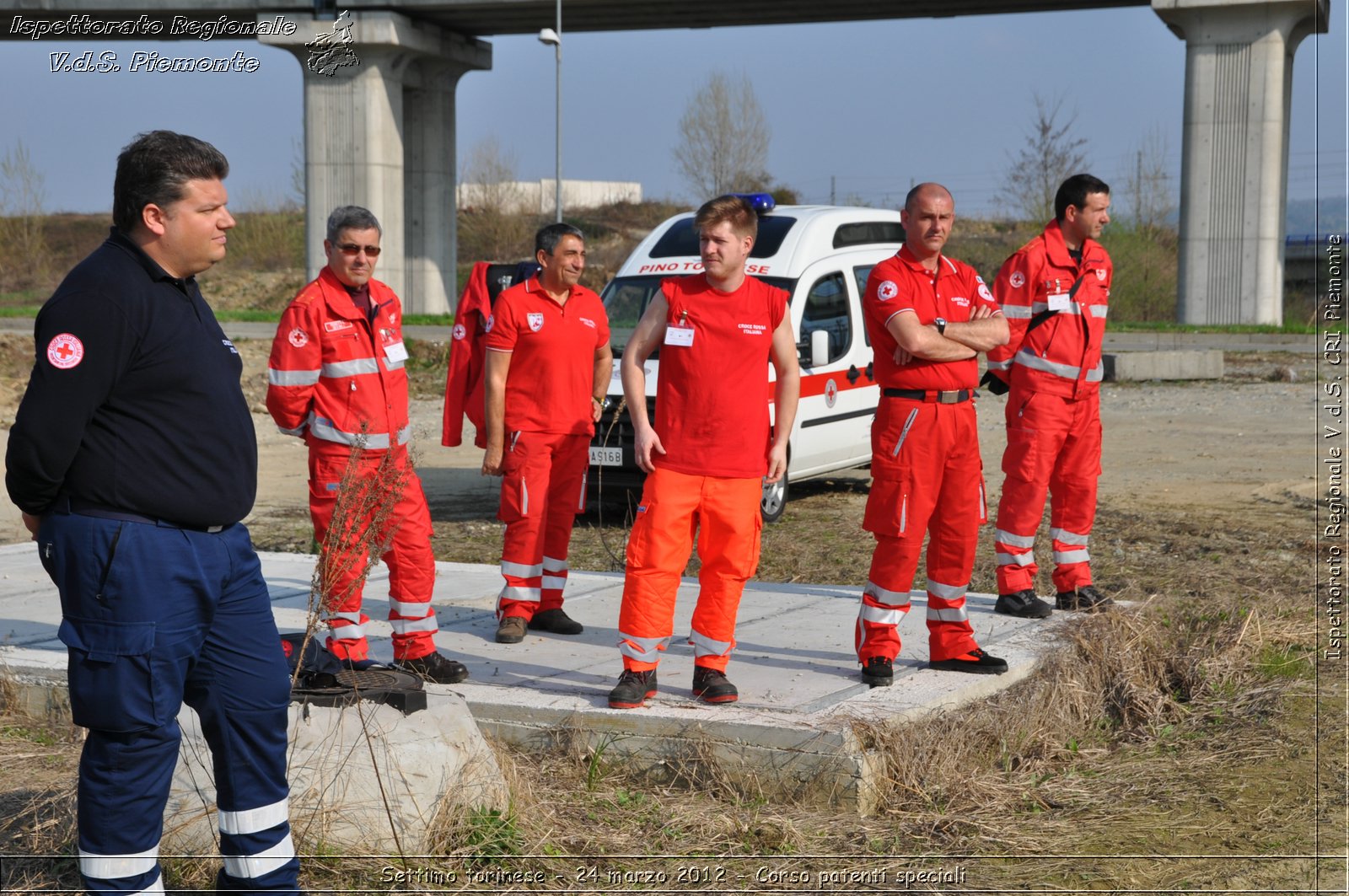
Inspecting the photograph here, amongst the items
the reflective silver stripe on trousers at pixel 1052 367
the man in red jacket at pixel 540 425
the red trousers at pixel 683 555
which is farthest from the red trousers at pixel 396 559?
the reflective silver stripe on trousers at pixel 1052 367

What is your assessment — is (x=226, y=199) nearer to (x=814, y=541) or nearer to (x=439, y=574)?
(x=439, y=574)

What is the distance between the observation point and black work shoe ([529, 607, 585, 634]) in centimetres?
683

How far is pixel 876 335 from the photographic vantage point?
5938 millimetres

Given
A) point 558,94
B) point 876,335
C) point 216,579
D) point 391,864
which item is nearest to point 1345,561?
point 876,335

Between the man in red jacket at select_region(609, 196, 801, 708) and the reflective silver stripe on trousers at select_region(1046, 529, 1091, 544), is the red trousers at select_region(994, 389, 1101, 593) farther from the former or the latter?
the man in red jacket at select_region(609, 196, 801, 708)

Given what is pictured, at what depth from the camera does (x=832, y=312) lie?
1153cm

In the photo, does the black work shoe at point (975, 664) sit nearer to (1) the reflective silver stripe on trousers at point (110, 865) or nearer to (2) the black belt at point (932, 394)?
(2) the black belt at point (932, 394)

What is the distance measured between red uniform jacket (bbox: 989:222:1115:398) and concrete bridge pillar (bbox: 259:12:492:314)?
26.9 metres

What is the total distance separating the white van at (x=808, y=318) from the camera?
10.9 m

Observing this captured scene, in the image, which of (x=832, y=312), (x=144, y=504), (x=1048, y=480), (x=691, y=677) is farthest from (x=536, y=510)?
(x=832, y=312)

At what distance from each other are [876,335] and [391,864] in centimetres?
306

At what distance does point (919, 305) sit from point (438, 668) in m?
2.57

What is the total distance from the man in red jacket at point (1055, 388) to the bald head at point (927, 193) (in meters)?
1.41

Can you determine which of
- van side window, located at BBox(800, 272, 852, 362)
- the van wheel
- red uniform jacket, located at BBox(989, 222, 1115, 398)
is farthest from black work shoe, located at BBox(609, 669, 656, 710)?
van side window, located at BBox(800, 272, 852, 362)
